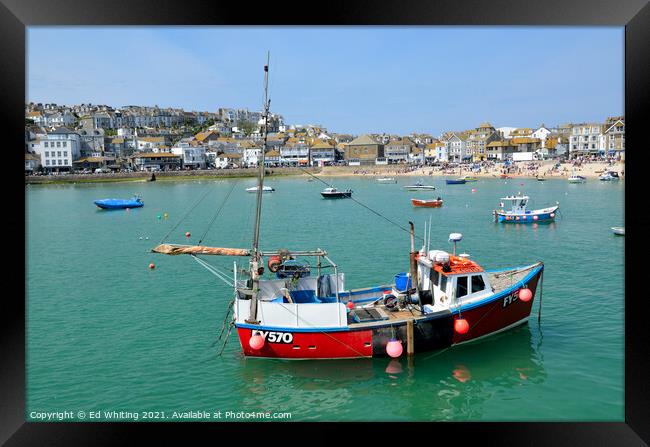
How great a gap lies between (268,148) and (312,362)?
10592 cm

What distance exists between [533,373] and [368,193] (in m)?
50.0

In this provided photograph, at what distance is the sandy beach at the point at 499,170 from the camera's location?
7091 cm

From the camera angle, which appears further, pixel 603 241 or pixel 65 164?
pixel 65 164

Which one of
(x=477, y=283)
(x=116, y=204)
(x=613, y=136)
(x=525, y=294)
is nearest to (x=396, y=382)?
(x=477, y=283)

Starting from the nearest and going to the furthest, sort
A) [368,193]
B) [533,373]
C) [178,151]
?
[533,373] < [368,193] < [178,151]

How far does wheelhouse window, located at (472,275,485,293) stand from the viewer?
11.3m

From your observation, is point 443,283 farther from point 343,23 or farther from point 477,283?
point 343,23

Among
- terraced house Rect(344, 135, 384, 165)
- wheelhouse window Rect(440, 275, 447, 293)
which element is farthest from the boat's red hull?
terraced house Rect(344, 135, 384, 165)

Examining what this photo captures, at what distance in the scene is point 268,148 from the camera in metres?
114

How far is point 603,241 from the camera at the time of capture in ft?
82.0

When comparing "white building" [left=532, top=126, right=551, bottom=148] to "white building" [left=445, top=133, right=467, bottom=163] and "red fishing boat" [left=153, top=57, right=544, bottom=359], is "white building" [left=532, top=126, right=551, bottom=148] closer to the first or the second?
"white building" [left=445, top=133, right=467, bottom=163]

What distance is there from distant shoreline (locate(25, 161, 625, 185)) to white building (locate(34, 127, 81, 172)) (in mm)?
7039
